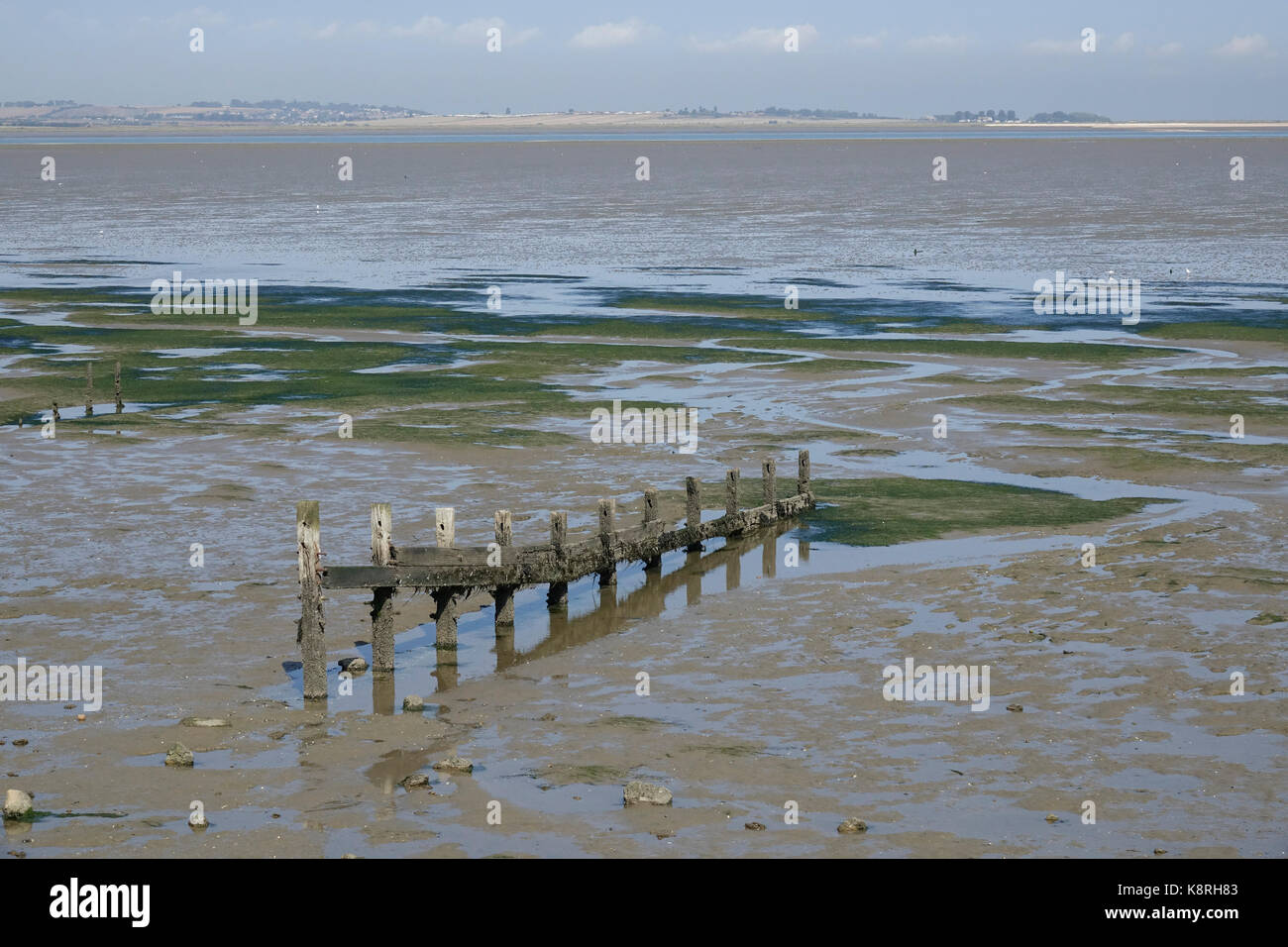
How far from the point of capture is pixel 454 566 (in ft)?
66.5

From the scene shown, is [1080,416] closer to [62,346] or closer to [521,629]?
[521,629]

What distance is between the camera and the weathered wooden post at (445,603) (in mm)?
20422

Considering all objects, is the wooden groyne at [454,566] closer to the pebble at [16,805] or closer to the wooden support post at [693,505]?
the wooden support post at [693,505]

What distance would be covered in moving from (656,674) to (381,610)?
10.8 ft

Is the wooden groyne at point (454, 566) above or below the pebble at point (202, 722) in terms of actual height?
above

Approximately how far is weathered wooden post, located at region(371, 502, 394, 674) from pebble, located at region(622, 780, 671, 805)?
4885 mm

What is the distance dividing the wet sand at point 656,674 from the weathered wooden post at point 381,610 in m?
0.36

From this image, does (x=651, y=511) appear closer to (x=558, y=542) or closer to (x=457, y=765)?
(x=558, y=542)

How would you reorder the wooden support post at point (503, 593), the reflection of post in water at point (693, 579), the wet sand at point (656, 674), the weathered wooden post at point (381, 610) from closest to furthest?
the wet sand at point (656, 674), the weathered wooden post at point (381, 610), the wooden support post at point (503, 593), the reflection of post in water at point (693, 579)

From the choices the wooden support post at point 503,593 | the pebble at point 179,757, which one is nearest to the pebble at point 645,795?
the pebble at point 179,757

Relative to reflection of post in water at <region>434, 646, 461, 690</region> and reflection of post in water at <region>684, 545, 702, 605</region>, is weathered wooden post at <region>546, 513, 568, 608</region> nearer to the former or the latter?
reflection of post in water at <region>684, 545, 702, 605</region>

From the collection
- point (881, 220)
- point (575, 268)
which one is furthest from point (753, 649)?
point (881, 220)

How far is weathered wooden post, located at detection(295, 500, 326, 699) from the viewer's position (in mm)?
18531
